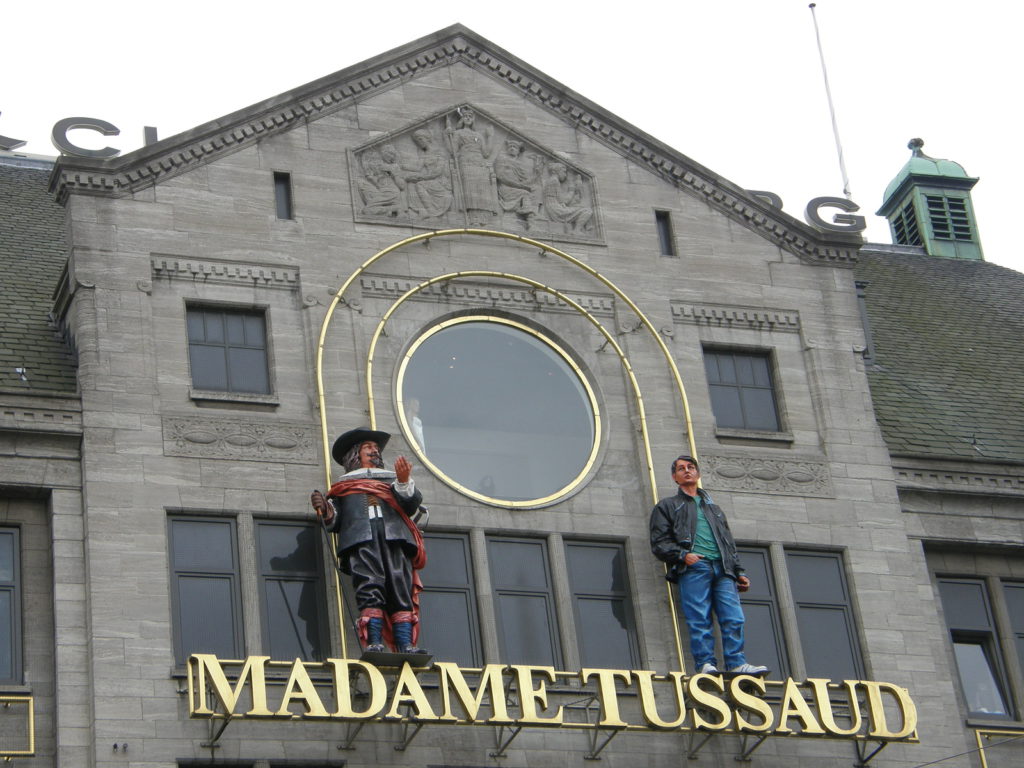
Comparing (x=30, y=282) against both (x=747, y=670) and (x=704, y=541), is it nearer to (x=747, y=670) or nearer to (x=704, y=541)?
(x=704, y=541)

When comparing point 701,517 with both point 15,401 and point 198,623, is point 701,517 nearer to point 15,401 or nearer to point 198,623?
point 198,623

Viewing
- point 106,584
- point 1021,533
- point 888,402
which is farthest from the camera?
point 888,402

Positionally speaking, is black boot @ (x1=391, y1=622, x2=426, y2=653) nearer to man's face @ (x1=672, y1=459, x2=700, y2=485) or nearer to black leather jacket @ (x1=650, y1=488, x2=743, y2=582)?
black leather jacket @ (x1=650, y1=488, x2=743, y2=582)

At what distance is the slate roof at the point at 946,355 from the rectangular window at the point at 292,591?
11479 millimetres

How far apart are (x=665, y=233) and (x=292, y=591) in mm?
10904

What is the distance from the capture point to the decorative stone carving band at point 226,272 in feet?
129

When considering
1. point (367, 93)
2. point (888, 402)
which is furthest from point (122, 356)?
point (888, 402)

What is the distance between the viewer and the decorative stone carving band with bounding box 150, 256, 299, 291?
3941 cm

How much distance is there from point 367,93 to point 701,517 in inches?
396

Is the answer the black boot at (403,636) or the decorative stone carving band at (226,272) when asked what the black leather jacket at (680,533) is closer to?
the black boot at (403,636)

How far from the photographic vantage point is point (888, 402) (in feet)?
149

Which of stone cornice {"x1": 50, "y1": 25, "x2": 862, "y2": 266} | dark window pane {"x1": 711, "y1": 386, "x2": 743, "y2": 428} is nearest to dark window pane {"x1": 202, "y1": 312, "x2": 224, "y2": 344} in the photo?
stone cornice {"x1": 50, "y1": 25, "x2": 862, "y2": 266}

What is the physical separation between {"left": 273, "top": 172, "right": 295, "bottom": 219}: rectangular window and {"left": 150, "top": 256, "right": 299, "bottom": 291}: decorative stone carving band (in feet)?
4.22

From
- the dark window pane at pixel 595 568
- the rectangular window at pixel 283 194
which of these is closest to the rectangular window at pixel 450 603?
the dark window pane at pixel 595 568
